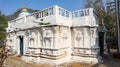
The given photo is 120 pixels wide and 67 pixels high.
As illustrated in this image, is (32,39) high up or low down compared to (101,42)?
up

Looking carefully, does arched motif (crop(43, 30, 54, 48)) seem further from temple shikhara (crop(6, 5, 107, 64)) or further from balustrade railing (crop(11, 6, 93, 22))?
balustrade railing (crop(11, 6, 93, 22))

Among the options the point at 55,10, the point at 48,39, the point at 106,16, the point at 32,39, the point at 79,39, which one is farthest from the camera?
the point at 106,16

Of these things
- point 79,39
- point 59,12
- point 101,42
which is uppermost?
point 59,12

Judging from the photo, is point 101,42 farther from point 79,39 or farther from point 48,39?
point 48,39

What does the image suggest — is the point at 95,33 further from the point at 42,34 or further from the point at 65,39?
the point at 42,34

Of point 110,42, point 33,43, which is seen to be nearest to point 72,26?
point 33,43

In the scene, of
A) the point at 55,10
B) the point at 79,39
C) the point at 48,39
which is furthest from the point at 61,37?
the point at 55,10

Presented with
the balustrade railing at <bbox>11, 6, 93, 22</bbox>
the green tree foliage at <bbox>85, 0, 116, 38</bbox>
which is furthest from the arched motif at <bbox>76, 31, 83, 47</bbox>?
the green tree foliage at <bbox>85, 0, 116, 38</bbox>

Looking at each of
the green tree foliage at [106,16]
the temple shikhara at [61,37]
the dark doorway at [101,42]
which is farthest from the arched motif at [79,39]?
Answer: the green tree foliage at [106,16]

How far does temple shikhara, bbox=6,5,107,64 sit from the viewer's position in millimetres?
10766

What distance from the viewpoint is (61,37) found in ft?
36.4

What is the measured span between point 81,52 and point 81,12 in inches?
135

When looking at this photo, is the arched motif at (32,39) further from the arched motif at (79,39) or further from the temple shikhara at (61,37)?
the arched motif at (79,39)

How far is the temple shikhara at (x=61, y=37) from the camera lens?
1077 centimetres
